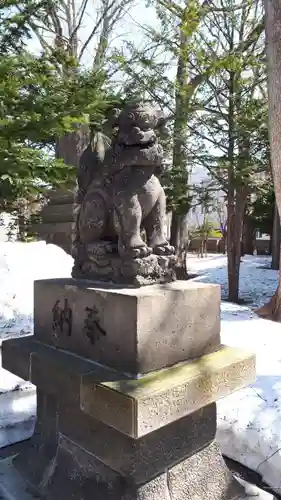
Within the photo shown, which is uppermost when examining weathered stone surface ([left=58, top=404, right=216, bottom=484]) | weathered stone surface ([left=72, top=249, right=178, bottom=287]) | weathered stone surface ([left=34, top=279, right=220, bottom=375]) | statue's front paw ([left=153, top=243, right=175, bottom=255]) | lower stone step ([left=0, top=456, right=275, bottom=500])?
statue's front paw ([left=153, top=243, right=175, bottom=255])

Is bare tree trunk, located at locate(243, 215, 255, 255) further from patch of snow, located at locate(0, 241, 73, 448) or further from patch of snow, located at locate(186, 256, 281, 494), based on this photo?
patch of snow, located at locate(186, 256, 281, 494)

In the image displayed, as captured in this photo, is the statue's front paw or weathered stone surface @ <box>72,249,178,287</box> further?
the statue's front paw

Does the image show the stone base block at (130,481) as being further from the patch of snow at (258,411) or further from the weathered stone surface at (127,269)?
the weathered stone surface at (127,269)

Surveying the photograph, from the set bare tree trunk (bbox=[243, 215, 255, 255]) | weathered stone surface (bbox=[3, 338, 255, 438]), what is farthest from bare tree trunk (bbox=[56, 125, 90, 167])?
Answer: bare tree trunk (bbox=[243, 215, 255, 255])

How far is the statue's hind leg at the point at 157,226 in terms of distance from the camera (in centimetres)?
208

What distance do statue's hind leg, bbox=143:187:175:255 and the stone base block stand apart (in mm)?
1103

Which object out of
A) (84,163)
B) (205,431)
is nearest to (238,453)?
(205,431)

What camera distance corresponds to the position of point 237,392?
299 cm

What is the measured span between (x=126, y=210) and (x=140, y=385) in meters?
0.83

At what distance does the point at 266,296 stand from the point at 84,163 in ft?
23.7

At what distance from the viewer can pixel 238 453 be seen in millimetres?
2480

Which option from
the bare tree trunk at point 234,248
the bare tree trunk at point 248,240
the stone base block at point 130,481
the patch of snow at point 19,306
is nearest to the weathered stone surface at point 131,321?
the stone base block at point 130,481

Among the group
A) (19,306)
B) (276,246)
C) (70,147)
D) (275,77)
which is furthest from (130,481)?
(276,246)

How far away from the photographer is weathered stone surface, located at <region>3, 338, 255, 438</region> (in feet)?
5.09
